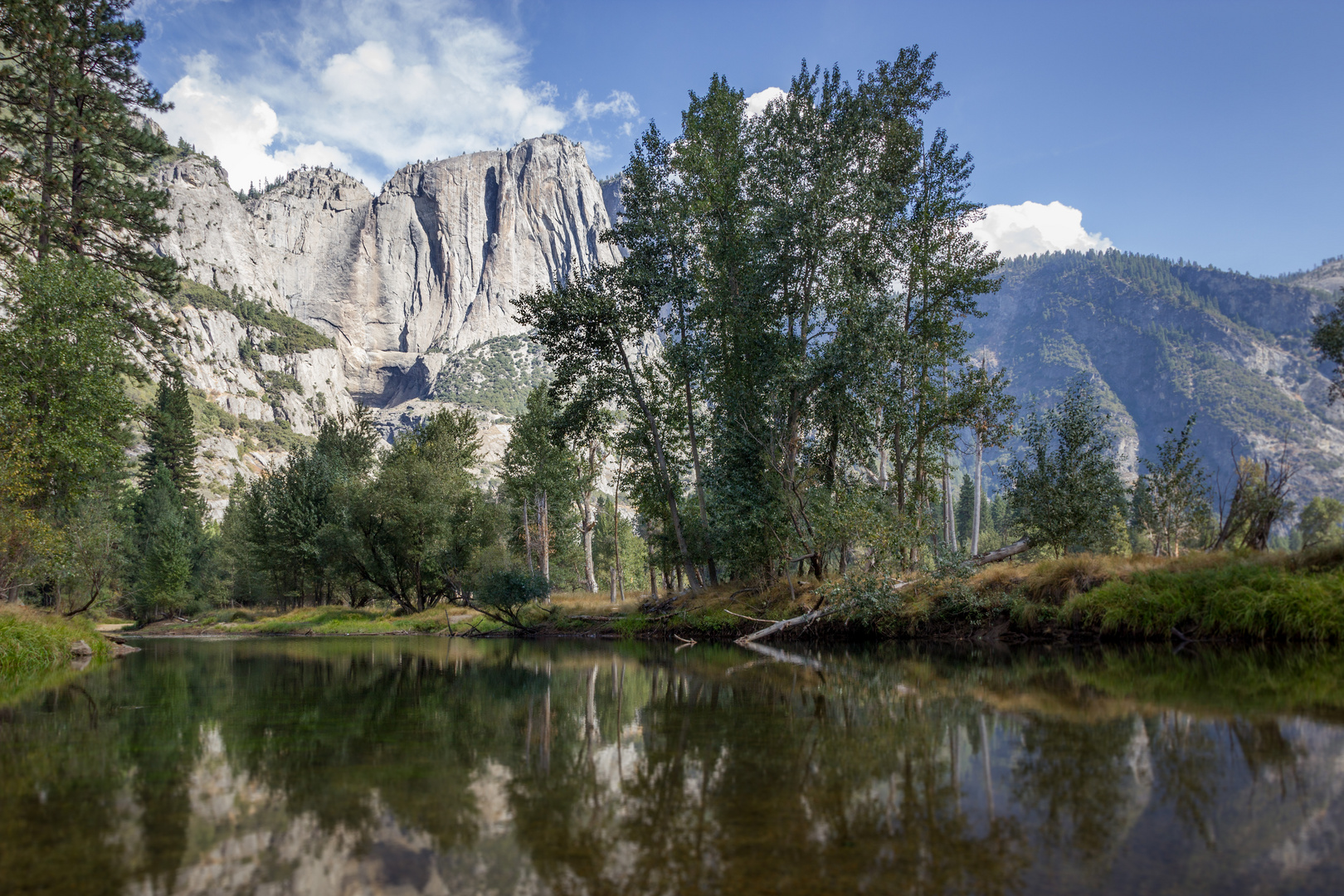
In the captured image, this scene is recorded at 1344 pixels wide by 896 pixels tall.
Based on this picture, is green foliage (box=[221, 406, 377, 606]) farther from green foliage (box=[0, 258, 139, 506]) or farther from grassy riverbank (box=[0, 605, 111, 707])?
grassy riverbank (box=[0, 605, 111, 707])

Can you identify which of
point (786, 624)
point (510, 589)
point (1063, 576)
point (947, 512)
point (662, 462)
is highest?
point (662, 462)

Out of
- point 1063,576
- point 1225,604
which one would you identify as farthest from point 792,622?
point 1225,604

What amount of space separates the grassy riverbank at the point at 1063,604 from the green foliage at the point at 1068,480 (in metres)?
5.04

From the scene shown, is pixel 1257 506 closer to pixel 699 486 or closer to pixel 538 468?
pixel 699 486

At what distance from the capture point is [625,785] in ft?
17.3

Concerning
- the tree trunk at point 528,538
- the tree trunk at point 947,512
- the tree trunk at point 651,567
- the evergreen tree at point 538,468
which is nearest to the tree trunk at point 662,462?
the tree trunk at point 651,567

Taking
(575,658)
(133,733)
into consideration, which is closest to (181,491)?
(575,658)

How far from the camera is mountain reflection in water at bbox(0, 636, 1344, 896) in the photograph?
3.48 meters

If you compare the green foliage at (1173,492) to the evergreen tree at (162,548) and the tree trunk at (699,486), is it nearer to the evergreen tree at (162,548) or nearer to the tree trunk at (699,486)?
the tree trunk at (699,486)

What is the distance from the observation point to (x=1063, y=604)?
17.0 meters

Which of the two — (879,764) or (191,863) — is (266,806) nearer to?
(191,863)

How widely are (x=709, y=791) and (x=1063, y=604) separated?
15.4 meters

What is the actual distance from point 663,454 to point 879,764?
2234 centimetres

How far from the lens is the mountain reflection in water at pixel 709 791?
348 cm
